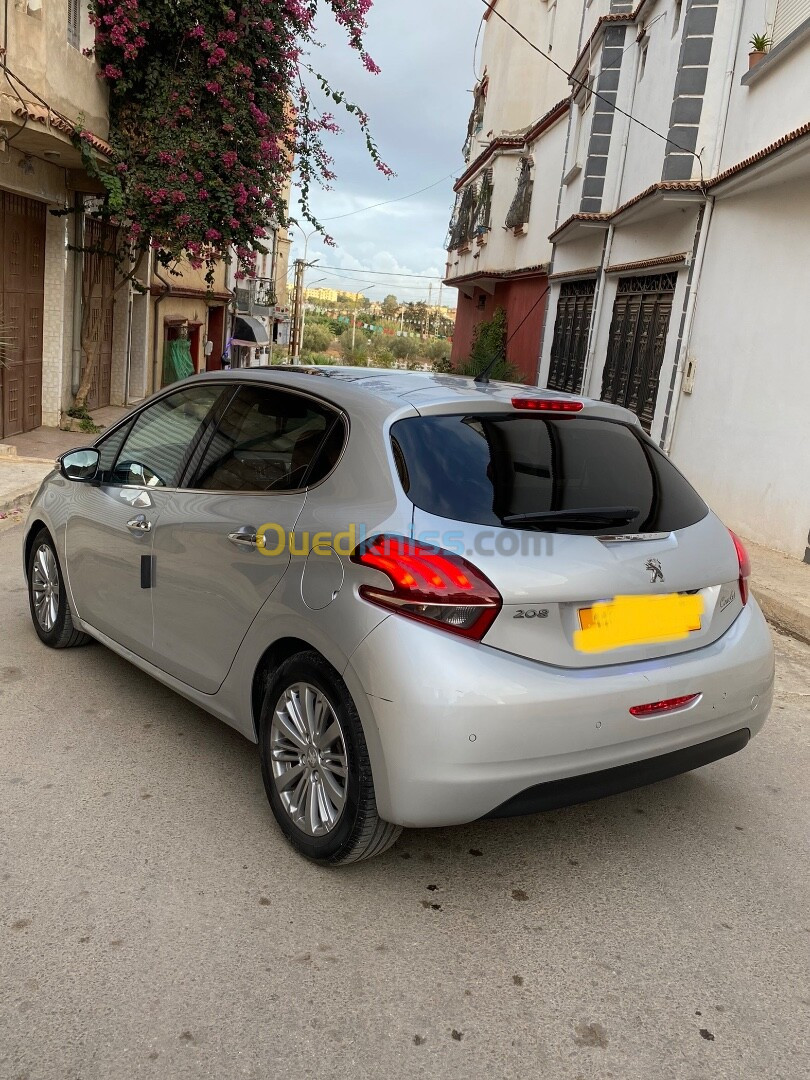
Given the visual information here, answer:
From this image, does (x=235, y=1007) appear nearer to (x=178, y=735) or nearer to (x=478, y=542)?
(x=478, y=542)

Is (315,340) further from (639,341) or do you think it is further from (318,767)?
(318,767)

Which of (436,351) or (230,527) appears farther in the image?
(436,351)

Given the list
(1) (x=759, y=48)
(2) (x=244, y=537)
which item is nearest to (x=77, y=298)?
(1) (x=759, y=48)

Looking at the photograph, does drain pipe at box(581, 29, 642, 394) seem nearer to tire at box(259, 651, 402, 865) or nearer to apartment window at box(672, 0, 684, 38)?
apartment window at box(672, 0, 684, 38)

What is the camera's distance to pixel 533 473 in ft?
9.96

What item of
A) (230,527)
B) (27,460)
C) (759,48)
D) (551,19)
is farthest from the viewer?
(551,19)

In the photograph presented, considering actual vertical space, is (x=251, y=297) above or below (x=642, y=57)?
below

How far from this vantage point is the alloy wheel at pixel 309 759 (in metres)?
2.94

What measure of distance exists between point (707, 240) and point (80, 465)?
29.8ft

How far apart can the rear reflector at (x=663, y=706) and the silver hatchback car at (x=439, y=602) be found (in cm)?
1

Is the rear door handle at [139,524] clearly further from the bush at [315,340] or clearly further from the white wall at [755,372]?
the bush at [315,340]

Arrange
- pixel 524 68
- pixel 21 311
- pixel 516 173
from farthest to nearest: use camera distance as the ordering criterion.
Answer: pixel 524 68 → pixel 516 173 → pixel 21 311

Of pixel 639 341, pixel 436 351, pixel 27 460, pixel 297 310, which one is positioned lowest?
pixel 27 460

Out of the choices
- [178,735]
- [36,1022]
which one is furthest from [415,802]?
[178,735]
